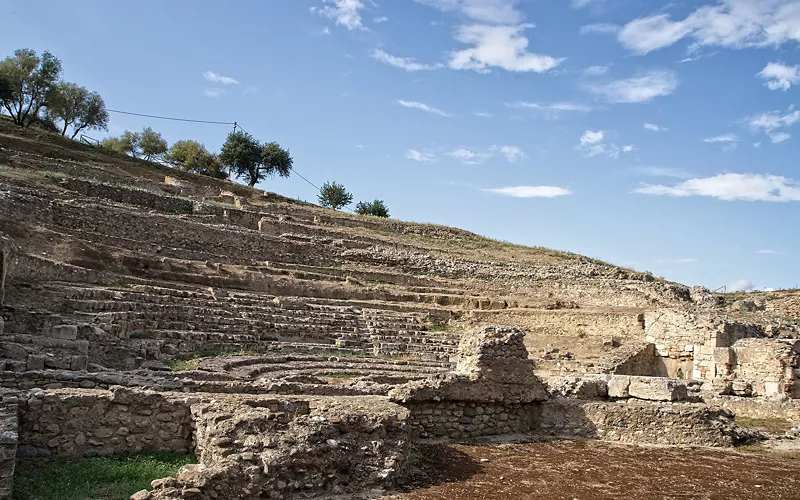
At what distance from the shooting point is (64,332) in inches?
478

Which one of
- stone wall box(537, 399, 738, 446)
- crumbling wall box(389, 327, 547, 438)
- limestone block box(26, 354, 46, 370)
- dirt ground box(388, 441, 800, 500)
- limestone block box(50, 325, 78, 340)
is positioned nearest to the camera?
dirt ground box(388, 441, 800, 500)

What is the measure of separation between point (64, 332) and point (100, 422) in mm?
5963

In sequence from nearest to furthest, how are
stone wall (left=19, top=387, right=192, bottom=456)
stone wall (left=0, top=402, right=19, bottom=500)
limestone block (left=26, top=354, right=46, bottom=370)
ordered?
stone wall (left=0, top=402, right=19, bottom=500), stone wall (left=19, top=387, right=192, bottom=456), limestone block (left=26, top=354, right=46, bottom=370)

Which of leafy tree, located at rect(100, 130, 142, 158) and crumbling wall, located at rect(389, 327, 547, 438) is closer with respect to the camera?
crumbling wall, located at rect(389, 327, 547, 438)

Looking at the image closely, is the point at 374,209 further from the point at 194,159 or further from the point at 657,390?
the point at 657,390

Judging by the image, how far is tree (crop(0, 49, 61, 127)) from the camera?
147 ft

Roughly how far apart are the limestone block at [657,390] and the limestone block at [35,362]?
10.1 metres

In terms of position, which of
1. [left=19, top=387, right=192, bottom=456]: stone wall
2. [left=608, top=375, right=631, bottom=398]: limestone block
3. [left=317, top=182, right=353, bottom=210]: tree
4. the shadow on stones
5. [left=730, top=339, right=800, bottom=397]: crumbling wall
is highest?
[left=317, top=182, right=353, bottom=210]: tree

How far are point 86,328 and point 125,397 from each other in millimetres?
6584

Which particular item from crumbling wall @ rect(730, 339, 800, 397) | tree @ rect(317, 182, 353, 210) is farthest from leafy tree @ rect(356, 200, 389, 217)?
crumbling wall @ rect(730, 339, 800, 397)

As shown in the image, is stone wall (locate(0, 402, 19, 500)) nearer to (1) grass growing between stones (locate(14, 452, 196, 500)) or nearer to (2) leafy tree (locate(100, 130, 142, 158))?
(1) grass growing between stones (locate(14, 452, 196, 500))

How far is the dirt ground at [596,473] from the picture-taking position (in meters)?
7.34

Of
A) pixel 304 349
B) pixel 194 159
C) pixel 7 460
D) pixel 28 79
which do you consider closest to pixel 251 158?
pixel 194 159

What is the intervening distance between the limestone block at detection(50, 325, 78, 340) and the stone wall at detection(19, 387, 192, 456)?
5550 millimetres
